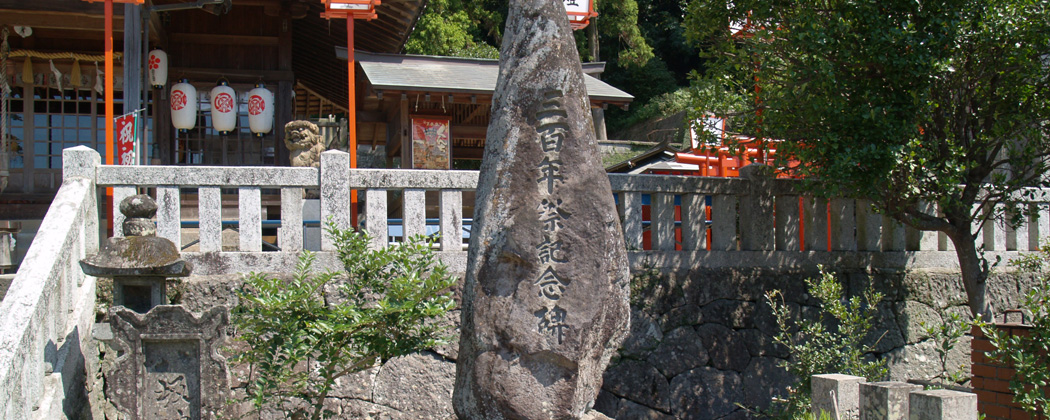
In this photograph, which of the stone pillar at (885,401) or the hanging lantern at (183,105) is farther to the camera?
the hanging lantern at (183,105)

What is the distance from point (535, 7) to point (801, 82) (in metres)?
3.35

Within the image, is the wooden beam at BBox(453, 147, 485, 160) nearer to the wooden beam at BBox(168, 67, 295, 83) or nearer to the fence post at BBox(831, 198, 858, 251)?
the wooden beam at BBox(168, 67, 295, 83)

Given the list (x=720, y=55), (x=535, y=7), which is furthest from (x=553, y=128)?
(x=720, y=55)

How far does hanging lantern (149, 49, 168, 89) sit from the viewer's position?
11.5 meters

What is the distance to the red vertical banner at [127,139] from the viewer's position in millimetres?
8328

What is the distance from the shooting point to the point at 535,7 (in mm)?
4301

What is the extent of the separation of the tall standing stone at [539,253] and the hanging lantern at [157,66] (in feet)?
29.6

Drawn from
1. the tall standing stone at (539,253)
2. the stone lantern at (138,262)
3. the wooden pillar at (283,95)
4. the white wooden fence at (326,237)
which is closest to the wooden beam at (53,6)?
the wooden pillar at (283,95)

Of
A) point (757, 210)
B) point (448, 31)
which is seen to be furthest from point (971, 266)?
point (448, 31)

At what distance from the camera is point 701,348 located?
708cm

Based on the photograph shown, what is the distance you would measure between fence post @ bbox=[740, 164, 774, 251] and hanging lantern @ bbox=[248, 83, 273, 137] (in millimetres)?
7651

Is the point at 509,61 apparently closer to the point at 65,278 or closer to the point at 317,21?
the point at 65,278

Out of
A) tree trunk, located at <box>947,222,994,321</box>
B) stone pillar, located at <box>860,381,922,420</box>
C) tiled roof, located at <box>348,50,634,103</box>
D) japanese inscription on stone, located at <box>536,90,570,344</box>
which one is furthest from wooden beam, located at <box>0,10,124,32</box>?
tree trunk, located at <box>947,222,994,321</box>

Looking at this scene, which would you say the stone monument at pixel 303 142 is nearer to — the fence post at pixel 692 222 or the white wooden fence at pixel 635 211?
the white wooden fence at pixel 635 211
